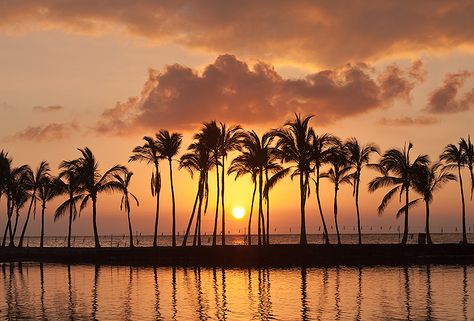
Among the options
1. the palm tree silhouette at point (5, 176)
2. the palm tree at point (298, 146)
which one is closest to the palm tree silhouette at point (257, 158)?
the palm tree at point (298, 146)

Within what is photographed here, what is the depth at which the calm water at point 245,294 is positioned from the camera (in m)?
32.4

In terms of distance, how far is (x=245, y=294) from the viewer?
1580 inches

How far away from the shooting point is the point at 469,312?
3153 centimetres

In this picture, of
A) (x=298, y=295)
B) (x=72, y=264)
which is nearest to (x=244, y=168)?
(x=72, y=264)

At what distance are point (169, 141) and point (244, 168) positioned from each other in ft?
30.8

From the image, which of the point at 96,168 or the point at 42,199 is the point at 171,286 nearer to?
the point at 96,168

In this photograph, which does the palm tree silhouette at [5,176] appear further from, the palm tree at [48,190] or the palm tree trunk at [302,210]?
the palm tree trunk at [302,210]

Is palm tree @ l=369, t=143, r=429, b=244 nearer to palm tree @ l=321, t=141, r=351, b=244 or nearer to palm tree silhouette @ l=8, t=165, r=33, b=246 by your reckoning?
palm tree @ l=321, t=141, r=351, b=244

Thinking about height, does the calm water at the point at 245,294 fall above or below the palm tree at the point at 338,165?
below

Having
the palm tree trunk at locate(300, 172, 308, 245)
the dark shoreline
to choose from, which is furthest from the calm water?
the palm tree trunk at locate(300, 172, 308, 245)

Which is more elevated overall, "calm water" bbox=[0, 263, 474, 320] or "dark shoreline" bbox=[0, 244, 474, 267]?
"dark shoreline" bbox=[0, 244, 474, 267]

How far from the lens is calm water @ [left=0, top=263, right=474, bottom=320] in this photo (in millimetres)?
32406

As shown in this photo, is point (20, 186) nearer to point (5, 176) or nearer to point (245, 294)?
point (5, 176)

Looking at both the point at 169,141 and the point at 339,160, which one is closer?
the point at 339,160
